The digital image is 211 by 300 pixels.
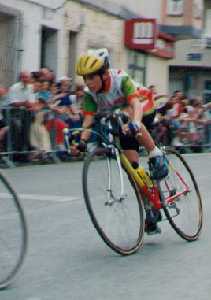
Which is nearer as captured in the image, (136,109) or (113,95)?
(136,109)

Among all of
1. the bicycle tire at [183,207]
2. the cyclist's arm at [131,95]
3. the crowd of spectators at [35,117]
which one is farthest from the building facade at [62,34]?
the cyclist's arm at [131,95]

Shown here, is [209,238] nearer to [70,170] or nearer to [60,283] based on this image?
[60,283]

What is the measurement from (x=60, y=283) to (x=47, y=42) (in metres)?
18.9

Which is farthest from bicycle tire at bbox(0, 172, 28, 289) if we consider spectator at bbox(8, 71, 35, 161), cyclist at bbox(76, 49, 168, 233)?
spectator at bbox(8, 71, 35, 161)

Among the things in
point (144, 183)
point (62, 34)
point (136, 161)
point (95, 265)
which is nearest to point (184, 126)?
point (62, 34)

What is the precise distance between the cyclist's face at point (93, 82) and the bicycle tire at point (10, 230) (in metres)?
1.53

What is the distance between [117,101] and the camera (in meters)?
7.65

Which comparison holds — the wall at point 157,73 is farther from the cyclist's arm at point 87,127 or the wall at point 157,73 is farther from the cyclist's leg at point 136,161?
the cyclist's arm at point 87,127

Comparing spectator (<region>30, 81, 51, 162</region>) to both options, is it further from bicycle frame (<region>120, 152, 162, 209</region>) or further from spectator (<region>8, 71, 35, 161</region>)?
bicycle frame (<region>120, 152, 162, 209</region>)

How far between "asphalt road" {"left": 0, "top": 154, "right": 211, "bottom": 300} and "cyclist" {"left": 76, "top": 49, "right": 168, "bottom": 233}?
53cm

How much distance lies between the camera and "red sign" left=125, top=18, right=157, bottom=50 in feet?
96.8

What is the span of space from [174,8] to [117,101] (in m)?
29.1

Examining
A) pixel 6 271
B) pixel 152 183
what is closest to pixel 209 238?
pixel 152 183

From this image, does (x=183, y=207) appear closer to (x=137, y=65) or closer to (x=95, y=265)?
(x=95, y=265)
